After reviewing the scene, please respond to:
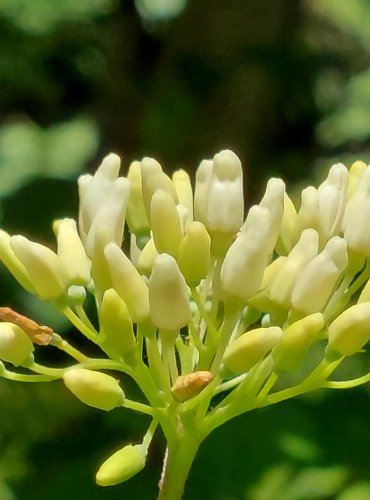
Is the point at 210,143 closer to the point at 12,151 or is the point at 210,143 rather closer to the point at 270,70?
the point at 270,70

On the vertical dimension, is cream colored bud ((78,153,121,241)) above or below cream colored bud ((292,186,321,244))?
above

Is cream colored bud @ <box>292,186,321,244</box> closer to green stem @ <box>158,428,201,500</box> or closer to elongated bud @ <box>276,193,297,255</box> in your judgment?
elongated bud @ <box>276,193,297,255</box>

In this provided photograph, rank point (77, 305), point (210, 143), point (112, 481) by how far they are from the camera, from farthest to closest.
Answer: point (210, 143)
point (77, 305)
point (112, 481)

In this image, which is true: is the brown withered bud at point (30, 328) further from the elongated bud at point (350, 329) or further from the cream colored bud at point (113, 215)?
the elongated bud at point (350, 329)

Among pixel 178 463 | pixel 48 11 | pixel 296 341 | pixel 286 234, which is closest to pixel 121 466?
pixel 178 463

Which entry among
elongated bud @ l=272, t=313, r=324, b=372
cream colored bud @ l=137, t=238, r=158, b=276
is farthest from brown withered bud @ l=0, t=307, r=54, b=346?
elongated bud @ l=272, t=313, r=324, b=372

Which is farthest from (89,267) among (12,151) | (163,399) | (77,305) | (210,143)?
(210,143)
